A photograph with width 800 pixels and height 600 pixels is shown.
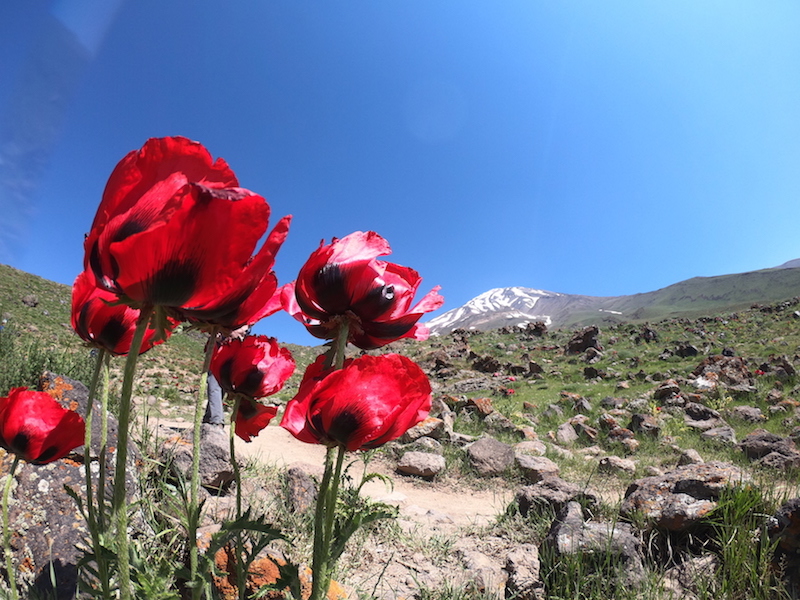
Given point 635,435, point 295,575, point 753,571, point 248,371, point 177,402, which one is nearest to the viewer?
point 295,575

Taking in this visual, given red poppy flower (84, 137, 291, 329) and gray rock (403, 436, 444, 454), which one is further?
gray rock (403, 436, 444, 454)

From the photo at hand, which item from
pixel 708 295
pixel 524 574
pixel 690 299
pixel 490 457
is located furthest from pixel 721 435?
pixel 690 299

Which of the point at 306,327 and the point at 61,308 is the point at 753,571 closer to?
the point at 306,327

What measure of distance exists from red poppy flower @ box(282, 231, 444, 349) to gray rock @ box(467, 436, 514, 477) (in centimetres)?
502

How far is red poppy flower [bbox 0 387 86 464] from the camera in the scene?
3.43 feet

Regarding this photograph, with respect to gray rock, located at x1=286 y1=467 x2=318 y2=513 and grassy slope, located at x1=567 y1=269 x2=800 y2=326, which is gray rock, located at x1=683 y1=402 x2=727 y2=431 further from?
grassy slope, located at x1=567 y1=269 x2=800 y2=326

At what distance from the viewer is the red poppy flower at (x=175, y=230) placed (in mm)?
578

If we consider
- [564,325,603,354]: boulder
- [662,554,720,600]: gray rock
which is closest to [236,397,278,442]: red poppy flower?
[662,554,720,600]: gray rock

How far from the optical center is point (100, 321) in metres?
0.91

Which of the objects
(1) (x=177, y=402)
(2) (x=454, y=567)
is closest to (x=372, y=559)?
(2) (x=454, y=567)

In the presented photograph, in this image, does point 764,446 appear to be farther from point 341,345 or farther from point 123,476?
point 123,476

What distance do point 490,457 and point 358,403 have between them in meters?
5.20

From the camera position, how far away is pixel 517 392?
507 inches

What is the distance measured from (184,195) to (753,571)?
294 centimetres
